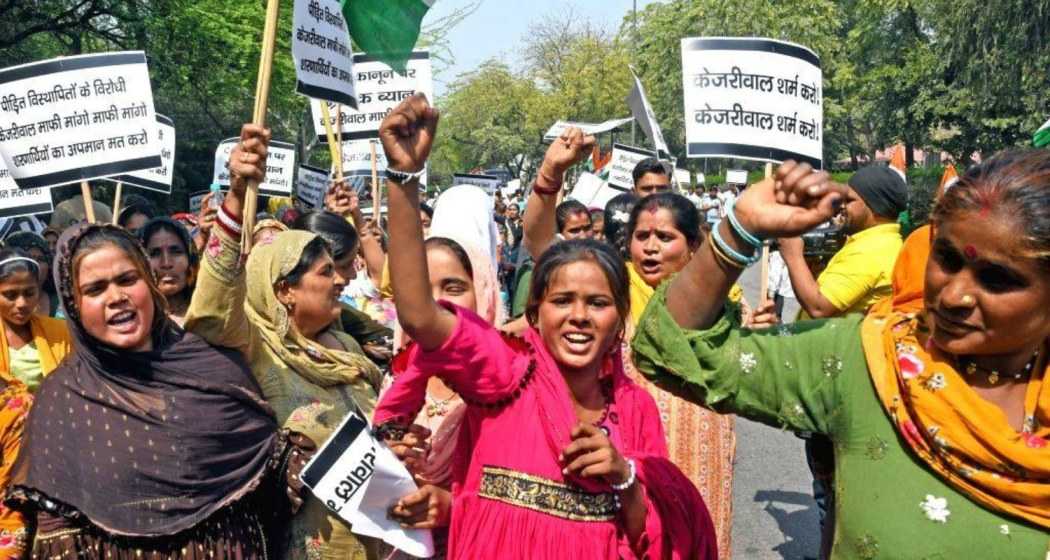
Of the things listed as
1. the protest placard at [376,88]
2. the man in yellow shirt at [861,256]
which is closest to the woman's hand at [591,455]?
the man in yellow shirt at [861,256]

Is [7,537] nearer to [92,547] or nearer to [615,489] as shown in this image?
[92,547]

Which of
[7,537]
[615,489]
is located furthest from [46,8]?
[615,489]

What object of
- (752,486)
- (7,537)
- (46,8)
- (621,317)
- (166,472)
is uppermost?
(46,8)

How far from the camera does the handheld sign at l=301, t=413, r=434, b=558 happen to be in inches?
105

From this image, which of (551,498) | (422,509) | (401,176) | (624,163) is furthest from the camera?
(624,163)

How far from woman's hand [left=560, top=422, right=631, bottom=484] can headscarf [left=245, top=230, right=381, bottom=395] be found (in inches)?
57.0

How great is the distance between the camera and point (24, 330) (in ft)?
14.4

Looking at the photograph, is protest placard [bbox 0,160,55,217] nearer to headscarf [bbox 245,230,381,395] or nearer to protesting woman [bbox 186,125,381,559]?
protesting woman [bbox 186,125,381,559]

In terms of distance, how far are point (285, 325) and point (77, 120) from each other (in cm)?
210

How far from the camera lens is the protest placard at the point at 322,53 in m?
4.96

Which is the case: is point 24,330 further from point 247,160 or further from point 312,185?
point 312,185

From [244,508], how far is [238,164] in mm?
1053

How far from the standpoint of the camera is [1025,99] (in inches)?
1007

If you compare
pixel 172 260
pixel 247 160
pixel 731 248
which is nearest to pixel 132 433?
pixel 247 160
